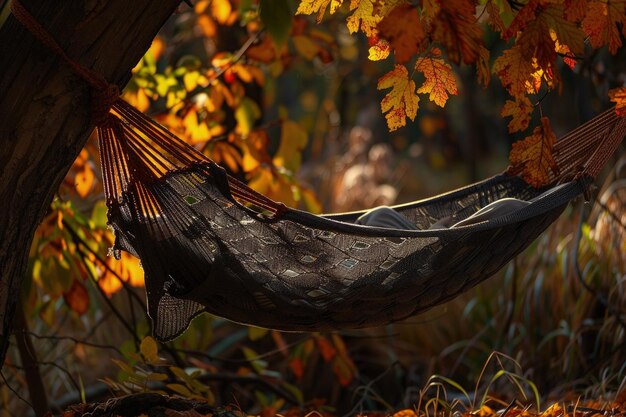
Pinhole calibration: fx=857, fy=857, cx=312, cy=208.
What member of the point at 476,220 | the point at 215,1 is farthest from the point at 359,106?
the point at 476,220

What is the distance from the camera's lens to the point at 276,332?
3137 millimetres

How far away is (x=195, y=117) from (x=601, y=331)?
1.48m

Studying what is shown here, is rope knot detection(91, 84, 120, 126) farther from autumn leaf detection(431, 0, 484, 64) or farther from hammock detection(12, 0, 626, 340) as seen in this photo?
autumn leaf detection(431, 0, 484, 64)

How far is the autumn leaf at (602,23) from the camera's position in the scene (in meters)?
1.24

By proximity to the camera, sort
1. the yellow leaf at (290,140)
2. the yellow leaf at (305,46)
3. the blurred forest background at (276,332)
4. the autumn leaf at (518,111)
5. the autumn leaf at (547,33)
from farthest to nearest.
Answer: the yellow leaf at (290,140)
the yellow leaf at (305,46)
the blurred forest background at (276,332)
the autumn leaf at (518,111)
the autumn leaf at (547,33)

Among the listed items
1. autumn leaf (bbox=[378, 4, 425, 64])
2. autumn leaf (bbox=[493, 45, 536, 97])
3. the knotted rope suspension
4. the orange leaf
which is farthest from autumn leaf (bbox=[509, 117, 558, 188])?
the orange leaf

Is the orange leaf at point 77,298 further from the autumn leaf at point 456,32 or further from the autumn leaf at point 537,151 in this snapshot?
the autumn leaf at point 456,32

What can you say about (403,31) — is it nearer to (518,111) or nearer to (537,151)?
(518,111)

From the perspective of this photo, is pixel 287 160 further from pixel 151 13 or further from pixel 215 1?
pixel 151 13

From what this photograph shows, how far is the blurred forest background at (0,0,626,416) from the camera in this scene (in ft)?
7.23

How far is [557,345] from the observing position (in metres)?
3.03

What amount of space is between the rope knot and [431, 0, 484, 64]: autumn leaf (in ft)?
1.93

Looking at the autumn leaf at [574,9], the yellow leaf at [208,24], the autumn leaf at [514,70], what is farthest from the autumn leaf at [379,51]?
the yellow leaf at [208,24]

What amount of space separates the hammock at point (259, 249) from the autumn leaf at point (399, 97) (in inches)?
9.8
